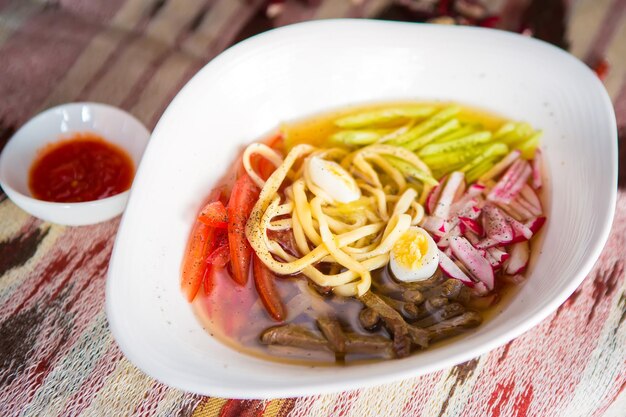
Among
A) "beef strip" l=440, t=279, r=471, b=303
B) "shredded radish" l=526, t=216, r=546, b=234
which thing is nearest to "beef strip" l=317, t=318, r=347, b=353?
"beef strip" l=440, t=279, r=471, b=303

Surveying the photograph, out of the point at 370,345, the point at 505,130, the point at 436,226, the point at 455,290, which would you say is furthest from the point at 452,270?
the point at 505,130

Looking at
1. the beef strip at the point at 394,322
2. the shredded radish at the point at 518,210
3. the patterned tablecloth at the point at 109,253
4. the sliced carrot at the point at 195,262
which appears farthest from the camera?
the shredded radish at the point at 518,210

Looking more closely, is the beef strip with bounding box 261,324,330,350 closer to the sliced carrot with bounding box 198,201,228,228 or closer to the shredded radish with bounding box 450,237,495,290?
the sliced carrot with bounding box 198,201,228,228

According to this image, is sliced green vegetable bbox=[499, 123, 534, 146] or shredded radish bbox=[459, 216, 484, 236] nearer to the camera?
shredded radish bbox=[459, 216, 484, 236]

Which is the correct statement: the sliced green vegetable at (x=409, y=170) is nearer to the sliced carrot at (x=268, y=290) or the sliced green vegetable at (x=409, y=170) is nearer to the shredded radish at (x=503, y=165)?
the shredded radish at (x=503, y=165)

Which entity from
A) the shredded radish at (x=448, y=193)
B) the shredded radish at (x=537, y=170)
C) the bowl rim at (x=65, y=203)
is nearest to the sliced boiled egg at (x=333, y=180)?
the shredded radish at (x=448, y=193)

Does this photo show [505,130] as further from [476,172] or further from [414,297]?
[414,297]
